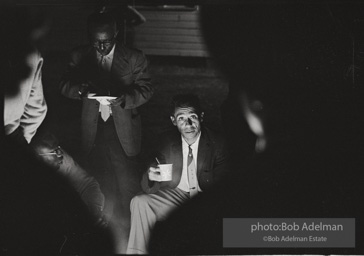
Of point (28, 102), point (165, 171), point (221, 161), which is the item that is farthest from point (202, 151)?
point (28, 102)

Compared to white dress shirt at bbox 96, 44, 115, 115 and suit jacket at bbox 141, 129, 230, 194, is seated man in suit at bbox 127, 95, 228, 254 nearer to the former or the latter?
suit jacket at bbox 141, 129, 230, 194

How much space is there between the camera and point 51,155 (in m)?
4.72

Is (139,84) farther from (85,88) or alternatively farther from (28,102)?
(28,102)

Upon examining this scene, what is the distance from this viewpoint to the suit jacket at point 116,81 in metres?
4.64

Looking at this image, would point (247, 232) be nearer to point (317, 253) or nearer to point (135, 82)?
point (317, 253)

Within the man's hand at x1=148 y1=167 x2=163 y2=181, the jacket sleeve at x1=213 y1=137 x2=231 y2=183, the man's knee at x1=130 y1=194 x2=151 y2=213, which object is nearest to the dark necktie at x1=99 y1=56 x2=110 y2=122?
the man's hand at x1=148 y1=167 x2=163 y2=181

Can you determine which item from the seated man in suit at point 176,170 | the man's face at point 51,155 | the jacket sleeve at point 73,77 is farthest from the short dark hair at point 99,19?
the man's face at point 51,155

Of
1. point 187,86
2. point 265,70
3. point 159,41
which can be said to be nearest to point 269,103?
point 265,70

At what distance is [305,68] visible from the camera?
15.4ft

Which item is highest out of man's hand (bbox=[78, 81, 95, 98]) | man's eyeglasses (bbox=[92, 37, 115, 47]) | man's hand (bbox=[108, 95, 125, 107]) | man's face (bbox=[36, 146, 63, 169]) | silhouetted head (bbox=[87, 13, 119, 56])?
silhouetted head (bbox=[87, 13, 119, 56])

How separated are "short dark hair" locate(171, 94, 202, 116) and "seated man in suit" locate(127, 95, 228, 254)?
111 mm

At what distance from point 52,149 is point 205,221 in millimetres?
1369

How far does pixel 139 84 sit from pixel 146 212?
1028 mm

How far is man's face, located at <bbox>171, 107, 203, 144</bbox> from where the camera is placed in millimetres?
4656
